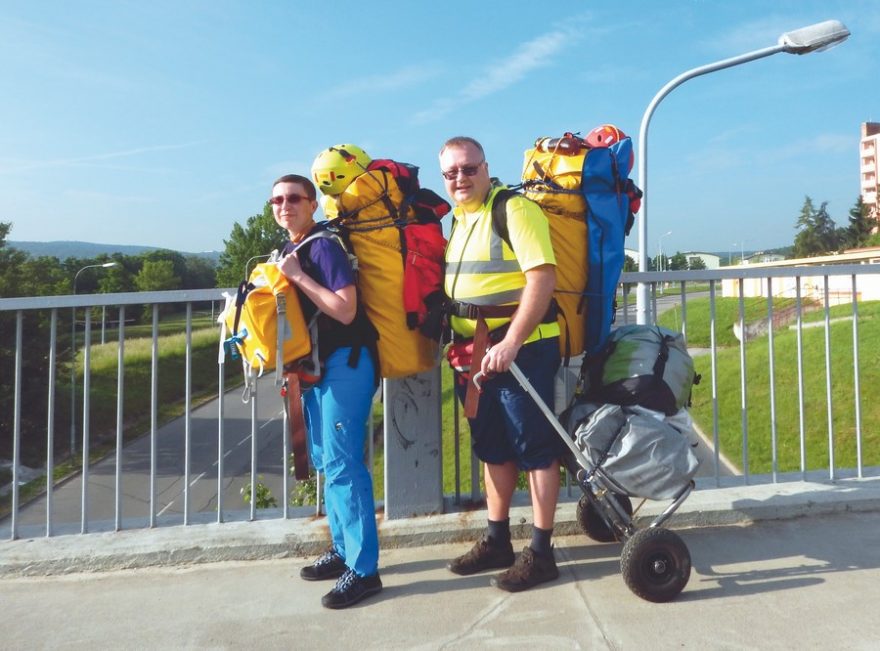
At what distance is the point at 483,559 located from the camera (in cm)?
324

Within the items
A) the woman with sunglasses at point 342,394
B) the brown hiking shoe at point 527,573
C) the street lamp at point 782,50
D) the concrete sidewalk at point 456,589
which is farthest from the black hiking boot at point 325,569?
the street lamp at point 782,50

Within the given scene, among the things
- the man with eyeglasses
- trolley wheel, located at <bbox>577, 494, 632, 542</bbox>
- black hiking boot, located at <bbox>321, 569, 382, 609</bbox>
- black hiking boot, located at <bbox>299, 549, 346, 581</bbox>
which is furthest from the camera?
trolley wheel, located at <bbox>577, 494, 632, 542</bbox>

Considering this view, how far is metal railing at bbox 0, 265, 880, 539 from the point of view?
3580 mm

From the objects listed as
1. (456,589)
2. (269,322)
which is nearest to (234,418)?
(456,589)

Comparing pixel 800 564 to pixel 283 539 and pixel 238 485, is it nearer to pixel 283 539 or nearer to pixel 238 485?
pixel 283 539

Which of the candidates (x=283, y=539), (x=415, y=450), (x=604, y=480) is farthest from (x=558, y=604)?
(x=283, y=539)

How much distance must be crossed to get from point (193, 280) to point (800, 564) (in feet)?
384

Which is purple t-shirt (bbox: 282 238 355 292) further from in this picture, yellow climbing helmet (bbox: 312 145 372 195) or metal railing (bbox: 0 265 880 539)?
metal railing (bbox: 0 265 880 539)

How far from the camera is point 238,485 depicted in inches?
1012

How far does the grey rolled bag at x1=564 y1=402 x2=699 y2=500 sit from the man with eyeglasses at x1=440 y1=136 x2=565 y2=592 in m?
0.22

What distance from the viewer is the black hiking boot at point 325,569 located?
322 centimetres

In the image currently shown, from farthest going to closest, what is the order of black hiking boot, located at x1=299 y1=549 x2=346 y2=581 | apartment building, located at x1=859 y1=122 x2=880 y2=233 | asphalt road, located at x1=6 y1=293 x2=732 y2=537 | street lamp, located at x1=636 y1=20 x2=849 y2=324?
apartment building, located at x1=859 y1=122 x2=880 y2=233 → asphalt road, located at x1=6 y1=293 x2=732 y2=537 → street lamp, located at x1=636 y1=20 x2=849 y2=324 → black hiking boot, located at x1=299 y1=549 x2=346 y2=581

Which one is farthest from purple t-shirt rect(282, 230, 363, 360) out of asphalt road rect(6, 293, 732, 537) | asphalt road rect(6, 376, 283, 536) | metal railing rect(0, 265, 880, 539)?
asphalt road rect(6, 376, 283, 536)

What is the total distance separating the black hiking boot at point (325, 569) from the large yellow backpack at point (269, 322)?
0.94 metres
